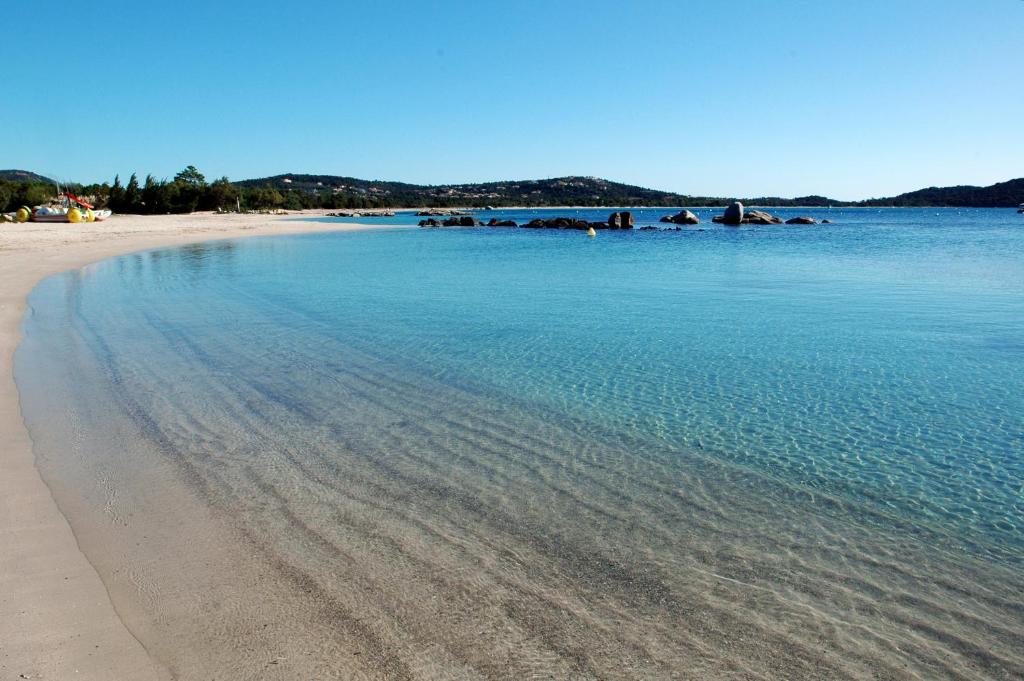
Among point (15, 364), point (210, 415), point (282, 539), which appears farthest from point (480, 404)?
point (15, 364)

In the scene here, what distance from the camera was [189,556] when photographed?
14.1ft

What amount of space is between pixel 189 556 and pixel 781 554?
13.0 feet

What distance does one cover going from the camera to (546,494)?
5406mm

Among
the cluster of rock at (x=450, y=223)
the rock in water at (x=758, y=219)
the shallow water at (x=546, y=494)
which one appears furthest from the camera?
the rock in water at (x=758, y=219)

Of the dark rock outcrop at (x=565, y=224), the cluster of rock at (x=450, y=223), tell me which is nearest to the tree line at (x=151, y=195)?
the cluster of rock at (x=450, y=223)

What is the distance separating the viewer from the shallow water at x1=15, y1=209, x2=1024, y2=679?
354cm

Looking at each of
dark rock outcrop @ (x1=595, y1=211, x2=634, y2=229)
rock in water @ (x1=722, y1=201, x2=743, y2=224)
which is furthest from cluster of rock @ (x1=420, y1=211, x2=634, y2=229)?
rock in water @ (x1=722, y1=201, x2=743, y2=224)

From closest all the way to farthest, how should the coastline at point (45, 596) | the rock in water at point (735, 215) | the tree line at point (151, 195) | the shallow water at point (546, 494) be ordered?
the coastline at point (45, 596) → the shallow water at point (546, 494) → the tree line at point (151, 195) → the rock in water at point (735, 215)

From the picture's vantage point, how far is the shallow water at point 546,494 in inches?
139

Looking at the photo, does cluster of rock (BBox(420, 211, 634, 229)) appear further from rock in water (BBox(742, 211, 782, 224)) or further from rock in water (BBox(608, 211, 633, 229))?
rock in water (BBox(742, 211, 782, 224))

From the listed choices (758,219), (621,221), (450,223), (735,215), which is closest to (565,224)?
(621,221)

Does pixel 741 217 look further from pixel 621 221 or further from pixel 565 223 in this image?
pixel 565 223

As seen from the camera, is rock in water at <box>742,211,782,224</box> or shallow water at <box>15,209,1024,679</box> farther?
A: rock in water at <box>742,211,782,224</box>

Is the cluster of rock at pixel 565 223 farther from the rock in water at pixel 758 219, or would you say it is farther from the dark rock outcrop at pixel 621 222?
the rock in water at pixel 758 219
